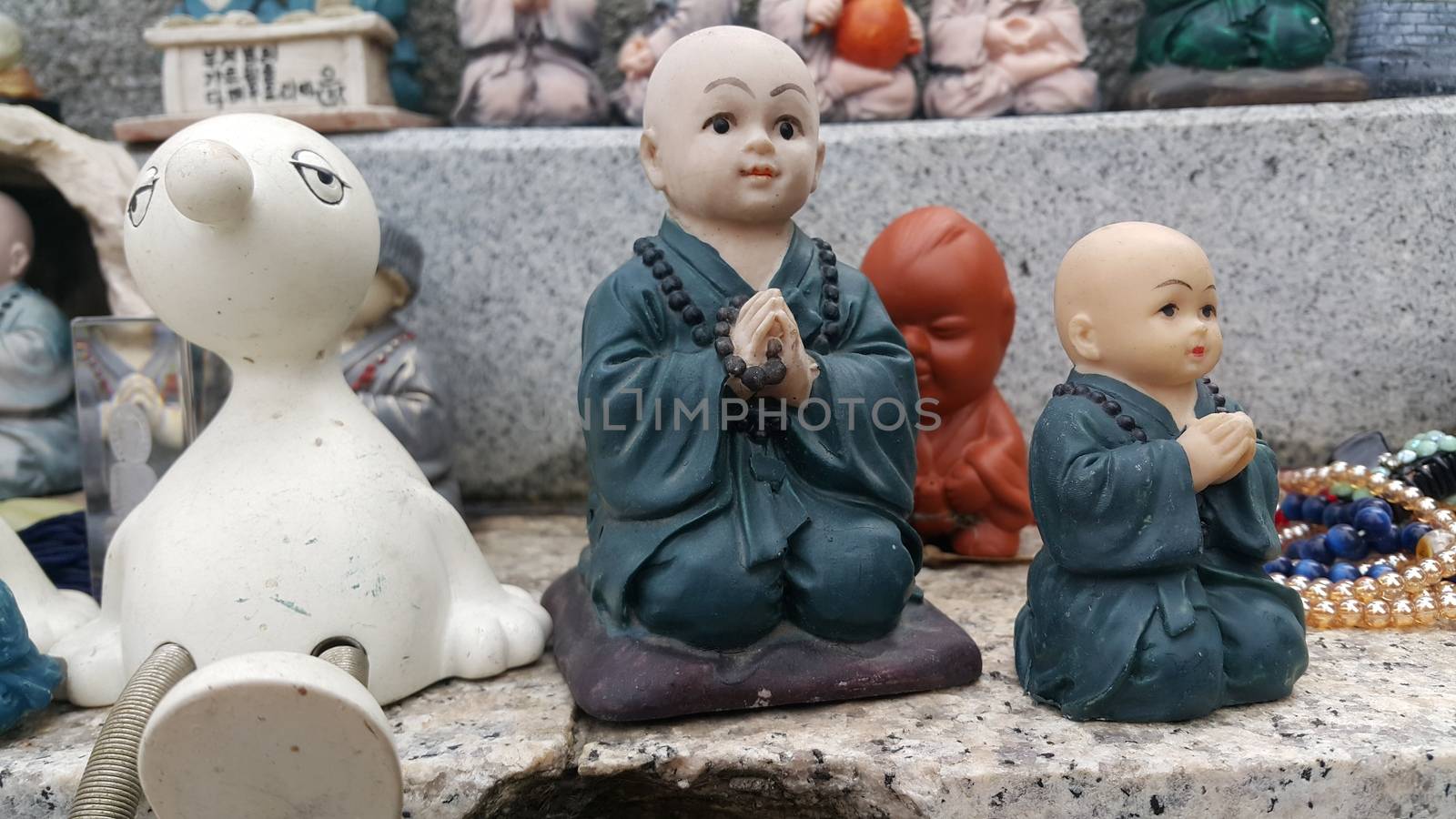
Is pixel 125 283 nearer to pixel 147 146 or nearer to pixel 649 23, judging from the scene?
pixel 147 146

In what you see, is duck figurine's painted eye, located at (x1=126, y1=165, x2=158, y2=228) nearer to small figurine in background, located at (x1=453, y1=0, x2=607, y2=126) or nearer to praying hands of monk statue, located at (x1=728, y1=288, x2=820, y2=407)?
praying hands of monk statue, located at (x1=728, y1=288, x2=820, y2=407)

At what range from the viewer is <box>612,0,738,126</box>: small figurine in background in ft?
10.3

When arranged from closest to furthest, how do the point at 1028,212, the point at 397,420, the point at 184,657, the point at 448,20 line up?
the point at 184,657, the point at 397,420, the point at 1028,212, the point at 448,20

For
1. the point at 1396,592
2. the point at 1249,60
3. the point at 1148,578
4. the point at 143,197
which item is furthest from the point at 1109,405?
the point at 1249,60

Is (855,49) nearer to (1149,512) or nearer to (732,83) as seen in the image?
(732,83)

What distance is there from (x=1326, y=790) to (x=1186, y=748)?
179 millimetres

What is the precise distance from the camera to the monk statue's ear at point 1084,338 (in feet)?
5.60

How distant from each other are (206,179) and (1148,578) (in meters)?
1.42

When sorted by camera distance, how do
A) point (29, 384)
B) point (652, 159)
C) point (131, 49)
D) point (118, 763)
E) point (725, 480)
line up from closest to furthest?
point (118, 763) < point (725, 480) < point (652, 159) < point (29, 384) < point (131, 49)

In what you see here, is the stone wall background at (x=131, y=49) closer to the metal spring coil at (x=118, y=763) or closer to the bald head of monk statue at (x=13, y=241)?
the bald head of monk statue at (x=13, y=241)

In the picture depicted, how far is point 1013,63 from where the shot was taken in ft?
10.1

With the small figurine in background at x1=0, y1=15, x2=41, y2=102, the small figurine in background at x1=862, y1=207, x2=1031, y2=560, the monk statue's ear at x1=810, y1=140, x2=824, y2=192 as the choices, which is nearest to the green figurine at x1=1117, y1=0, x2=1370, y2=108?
the small figurine in background at x1=862, y1=207, x2=1031, y2=560

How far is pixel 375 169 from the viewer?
301 centimetres

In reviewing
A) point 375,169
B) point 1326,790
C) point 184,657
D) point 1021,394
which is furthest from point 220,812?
point 1021,394
